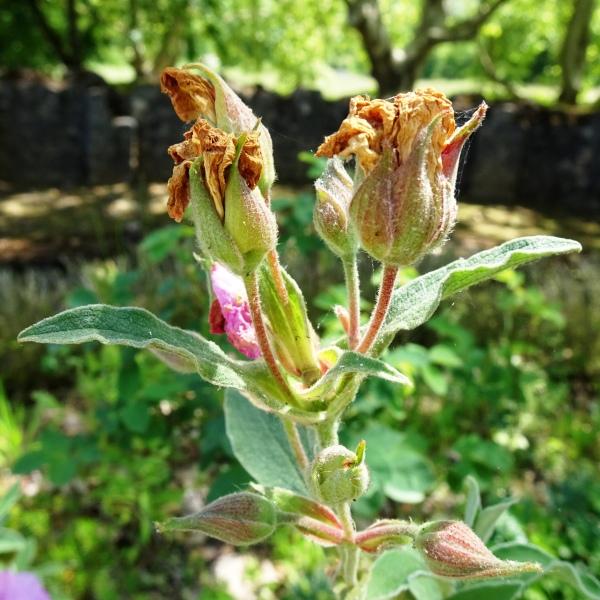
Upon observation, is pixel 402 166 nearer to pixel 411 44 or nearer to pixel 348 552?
pixel 348 552

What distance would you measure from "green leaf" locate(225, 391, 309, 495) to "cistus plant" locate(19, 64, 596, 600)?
3.5 inches

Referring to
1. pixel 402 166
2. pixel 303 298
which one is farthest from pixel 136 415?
pixel 402 166

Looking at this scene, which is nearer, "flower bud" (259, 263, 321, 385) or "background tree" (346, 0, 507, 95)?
"flower bud" (259, 263, 321, 385)

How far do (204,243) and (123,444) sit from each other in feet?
3.99

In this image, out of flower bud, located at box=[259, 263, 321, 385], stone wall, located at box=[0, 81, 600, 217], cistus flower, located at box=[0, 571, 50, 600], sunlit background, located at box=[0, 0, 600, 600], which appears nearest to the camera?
flower bud, located at box=[259, 263, 321, 385]

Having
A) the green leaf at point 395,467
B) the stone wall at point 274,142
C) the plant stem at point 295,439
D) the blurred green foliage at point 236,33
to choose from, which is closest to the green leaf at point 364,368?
the plant stem at point 295,439

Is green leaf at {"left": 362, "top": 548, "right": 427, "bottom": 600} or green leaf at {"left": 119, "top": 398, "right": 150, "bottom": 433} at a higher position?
green leaf at {"left": 362, "top": 548, "right": 427, "bottom": 600}

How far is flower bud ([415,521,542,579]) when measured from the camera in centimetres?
50

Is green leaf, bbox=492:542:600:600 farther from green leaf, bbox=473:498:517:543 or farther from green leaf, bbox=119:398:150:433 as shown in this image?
green leaf, bbox=119:398:150:433

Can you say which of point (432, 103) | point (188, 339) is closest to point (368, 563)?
point (188, 339)

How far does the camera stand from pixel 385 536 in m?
0.57

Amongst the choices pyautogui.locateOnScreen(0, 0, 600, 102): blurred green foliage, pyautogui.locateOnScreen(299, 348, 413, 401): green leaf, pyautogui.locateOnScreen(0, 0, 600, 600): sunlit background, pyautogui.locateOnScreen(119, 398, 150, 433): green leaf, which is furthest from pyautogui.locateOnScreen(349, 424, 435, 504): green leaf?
pyautogui.locateOnScreen(0, 0, 600, 102): blurred green foliage

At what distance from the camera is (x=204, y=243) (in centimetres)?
47

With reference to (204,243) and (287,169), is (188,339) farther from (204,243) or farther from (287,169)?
(287,169)
